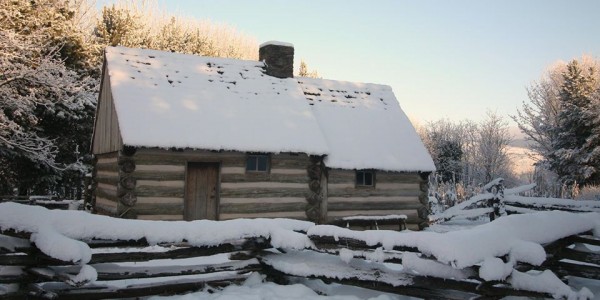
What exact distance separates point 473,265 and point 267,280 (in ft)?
9.84

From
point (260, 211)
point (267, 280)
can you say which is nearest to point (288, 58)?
point (260, 211)

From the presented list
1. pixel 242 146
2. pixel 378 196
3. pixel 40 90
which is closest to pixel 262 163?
pixel 242 146

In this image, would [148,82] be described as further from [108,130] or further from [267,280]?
[267,280]

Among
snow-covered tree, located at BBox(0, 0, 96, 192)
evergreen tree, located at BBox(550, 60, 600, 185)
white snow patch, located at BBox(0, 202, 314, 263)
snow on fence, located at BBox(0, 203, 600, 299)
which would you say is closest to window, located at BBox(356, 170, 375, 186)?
snow on fence, located at BBox(0, 203, 600, 299)

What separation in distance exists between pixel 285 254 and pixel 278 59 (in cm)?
1118

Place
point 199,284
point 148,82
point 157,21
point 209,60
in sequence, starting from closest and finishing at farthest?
point 199,284 → point 148,82 → point 209,60 → point 157,21

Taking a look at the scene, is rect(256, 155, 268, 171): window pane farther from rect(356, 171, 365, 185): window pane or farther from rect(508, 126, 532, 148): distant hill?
rect(508, 126, 532, 148): distant hill

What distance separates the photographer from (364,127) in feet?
52.1

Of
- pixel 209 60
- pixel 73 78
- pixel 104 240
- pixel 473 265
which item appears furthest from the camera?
pixel 73 78

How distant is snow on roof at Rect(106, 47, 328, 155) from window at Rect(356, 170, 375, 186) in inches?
77.2

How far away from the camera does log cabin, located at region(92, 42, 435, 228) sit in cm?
1176

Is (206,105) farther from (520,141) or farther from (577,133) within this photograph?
(520,141)

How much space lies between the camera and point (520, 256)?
4.93 metres

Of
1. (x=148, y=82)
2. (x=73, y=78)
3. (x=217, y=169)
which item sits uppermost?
(x=73, y=78)
